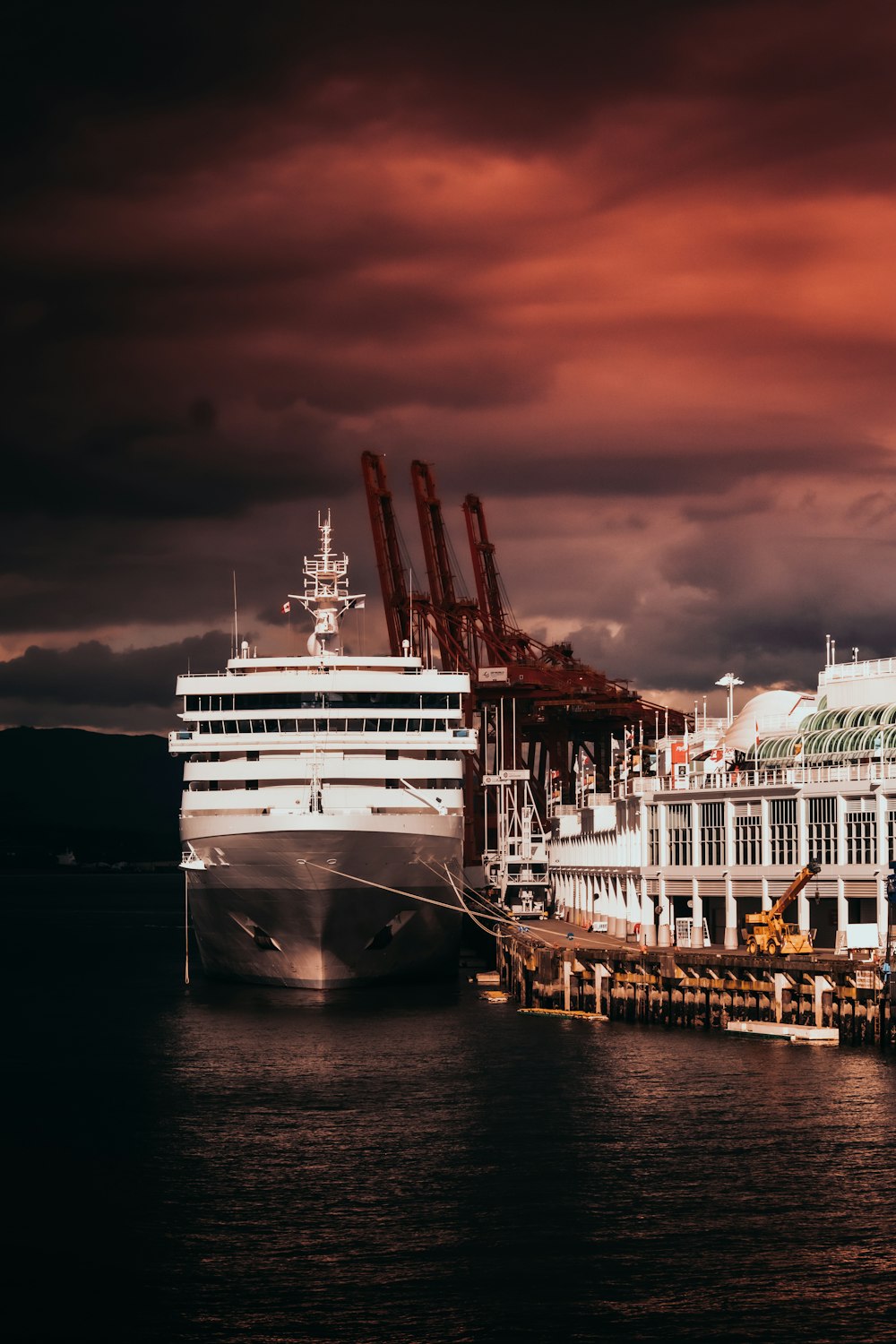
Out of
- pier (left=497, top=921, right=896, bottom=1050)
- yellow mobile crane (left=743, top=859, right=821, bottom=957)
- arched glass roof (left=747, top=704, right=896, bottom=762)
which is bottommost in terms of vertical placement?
pier (left=497, top=921, right=896, bottom=1050)

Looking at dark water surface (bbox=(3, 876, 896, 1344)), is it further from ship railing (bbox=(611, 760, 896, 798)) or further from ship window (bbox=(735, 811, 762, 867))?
ship window (bbox=(735, 811, 762, 867))

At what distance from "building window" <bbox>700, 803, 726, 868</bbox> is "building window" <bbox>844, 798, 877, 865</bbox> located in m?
11.6

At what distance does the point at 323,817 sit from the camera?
309 feet

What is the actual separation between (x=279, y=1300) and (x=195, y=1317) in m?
2.00

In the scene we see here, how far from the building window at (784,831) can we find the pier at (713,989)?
568cm

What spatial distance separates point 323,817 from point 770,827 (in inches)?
883

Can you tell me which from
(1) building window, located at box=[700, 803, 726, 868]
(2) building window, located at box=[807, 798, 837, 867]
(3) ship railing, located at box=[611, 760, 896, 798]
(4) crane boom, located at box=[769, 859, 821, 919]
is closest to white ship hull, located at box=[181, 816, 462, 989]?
(1) building window, located at box=[700, 803, 726, 868]

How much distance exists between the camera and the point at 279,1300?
43.2 m

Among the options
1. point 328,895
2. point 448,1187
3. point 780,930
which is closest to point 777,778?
point 780,930

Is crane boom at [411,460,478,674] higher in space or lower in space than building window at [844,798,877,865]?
higher

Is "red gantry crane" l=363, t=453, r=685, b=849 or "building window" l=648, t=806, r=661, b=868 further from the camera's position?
"red gantry crane" l=363, t=453, r=685, b=849

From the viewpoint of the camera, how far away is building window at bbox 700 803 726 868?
333ft

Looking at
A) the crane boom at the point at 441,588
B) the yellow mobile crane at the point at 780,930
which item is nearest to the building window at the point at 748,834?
the yellow mobile crane at the point at 780,930

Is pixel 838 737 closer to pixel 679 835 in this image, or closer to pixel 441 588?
pixel 679 835
